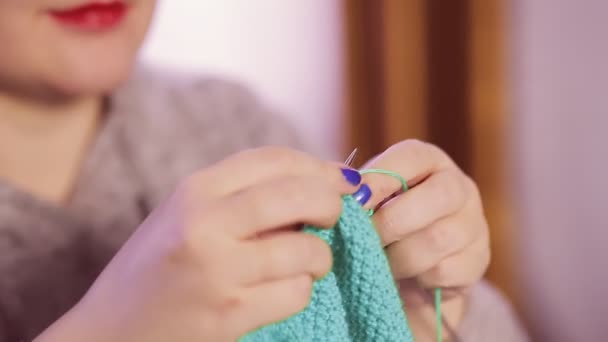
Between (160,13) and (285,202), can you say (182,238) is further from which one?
(160,13)

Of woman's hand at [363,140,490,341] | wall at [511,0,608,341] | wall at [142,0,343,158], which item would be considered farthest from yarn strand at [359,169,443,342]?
wall at [511,0,608,341]

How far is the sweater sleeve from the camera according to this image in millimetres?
572

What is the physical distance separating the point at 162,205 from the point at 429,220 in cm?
18

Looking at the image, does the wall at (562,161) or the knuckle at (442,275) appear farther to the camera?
the wall at (562,161)

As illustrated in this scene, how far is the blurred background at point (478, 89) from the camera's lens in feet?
3.48

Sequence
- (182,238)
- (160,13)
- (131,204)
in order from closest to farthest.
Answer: (182,238), (131,204), (160,13)

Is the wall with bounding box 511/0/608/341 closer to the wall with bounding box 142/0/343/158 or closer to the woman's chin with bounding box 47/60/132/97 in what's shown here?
the wall with bounding box 142/0/343/158

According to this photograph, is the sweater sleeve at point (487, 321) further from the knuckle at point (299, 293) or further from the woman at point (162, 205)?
the knuckle at point (299, 293)

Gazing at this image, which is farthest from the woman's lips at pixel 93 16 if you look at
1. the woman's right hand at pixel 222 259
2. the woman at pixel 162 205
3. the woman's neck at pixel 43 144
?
the woman's right hand at pixel 222 259

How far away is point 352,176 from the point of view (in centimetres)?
43

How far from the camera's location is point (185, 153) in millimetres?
762

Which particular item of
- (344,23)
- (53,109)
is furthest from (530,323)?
(53,109)

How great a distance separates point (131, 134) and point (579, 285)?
782 mm

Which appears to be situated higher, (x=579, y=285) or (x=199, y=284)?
(x=199, y=284)
